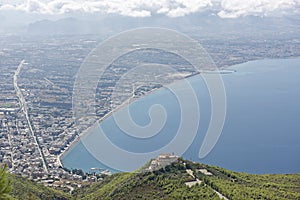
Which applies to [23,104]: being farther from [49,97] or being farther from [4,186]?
[4,186]

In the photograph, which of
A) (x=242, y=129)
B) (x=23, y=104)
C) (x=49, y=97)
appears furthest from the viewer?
(x=49, y=97)

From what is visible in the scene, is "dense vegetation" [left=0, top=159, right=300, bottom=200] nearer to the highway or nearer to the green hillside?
the green hillside

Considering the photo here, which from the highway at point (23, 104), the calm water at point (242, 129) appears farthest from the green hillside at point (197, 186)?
the highway at point (23, 104)

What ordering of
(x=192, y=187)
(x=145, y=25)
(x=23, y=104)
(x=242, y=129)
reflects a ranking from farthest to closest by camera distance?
(x=145, y=25)
(x=23, y=104)
(x=242, y=129)
(x=192, y=187)

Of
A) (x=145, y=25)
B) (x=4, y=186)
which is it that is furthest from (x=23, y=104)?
(x=145, y=25)

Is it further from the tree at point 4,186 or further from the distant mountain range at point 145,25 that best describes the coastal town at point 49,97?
the distant mountain range at point 145,25

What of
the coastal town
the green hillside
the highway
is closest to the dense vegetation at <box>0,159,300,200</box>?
the green hillside
